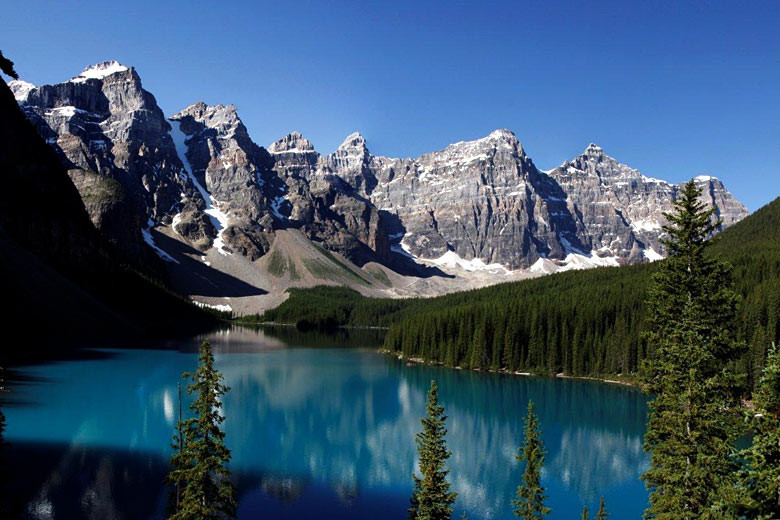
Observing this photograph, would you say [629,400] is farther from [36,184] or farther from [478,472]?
[36,184]

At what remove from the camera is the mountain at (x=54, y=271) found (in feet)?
332

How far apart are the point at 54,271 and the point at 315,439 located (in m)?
94.9

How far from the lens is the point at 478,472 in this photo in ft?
133

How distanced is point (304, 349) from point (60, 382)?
61.4 m

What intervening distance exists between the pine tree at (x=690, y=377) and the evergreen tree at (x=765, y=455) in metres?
4.80

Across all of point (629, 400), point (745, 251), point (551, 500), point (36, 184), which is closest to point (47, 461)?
point (551, 500)

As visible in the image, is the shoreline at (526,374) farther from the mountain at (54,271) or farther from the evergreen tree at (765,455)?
the evergreen tree at (765,455)

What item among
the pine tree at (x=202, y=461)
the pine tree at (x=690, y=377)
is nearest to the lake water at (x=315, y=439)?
the pine tree at (x=202, y=461)

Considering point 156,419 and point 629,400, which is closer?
point 156,419

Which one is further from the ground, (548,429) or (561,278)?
(561,278)

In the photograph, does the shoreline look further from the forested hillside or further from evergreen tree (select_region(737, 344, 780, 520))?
evergreen tree (select_region(737, 344, 780, 520))

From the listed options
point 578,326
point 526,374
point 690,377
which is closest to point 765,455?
point 690,377

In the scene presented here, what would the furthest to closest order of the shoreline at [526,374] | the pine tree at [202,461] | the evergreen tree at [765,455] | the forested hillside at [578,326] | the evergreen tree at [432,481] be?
the shoreline at [526,374]
the forested hillside at [578,326]
the evergreen tree at [432,481]
the pine tree at [202,461]
the evergreen tree at [765,455]

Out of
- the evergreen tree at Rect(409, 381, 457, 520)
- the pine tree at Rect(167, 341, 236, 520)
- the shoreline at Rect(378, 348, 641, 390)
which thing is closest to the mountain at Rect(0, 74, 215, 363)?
the shoreline at Rect(378, 348, 641, 390)
